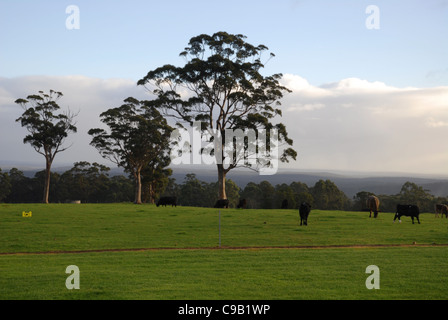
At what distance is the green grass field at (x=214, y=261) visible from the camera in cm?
1048

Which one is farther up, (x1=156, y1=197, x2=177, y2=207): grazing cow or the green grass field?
(x1=156, y1=197, x2=177, y2=207): grazing cow

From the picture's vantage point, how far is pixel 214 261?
15047 mm

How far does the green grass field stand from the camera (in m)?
10.5

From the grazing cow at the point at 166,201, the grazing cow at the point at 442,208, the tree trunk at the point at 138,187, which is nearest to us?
the grazing cow at the point at 442,208

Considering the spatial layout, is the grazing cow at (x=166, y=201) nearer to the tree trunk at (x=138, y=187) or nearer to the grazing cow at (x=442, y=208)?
the tree trunk at (x=138, y=187)

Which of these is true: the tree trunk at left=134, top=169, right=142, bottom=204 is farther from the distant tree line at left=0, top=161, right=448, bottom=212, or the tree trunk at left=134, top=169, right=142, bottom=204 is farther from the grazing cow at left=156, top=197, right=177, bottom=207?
the distant tree line at left=0, top=161, right=448, bottom=212

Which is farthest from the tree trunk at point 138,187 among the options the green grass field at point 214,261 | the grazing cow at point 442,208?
the grazing cow at point 442,208

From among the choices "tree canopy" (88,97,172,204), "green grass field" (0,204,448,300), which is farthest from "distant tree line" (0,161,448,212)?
"green grass field" (0,204,448,300)

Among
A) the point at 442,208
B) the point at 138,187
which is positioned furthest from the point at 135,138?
the point at 442,208

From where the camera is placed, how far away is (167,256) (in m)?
16.4

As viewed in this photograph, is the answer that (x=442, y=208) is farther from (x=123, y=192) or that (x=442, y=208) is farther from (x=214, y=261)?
(x=123, y=192)

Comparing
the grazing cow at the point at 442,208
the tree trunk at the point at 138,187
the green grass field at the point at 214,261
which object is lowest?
the green grass field at the point at 214,261
